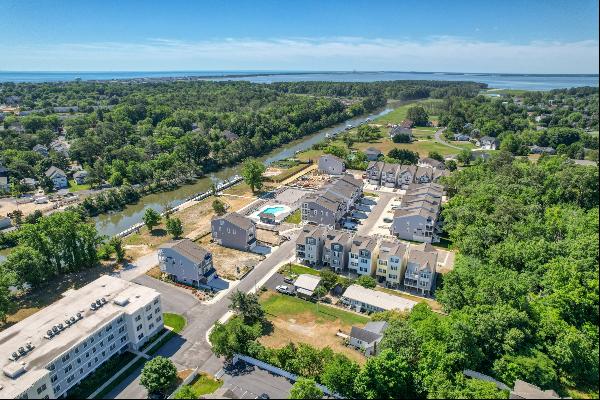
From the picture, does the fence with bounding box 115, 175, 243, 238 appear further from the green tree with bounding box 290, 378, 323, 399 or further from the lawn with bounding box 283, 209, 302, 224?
the green tree with bounding box 290, 378, 323, 399

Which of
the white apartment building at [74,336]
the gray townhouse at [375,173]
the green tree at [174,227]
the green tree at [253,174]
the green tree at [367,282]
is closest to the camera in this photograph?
the white apartment building at [74,336]

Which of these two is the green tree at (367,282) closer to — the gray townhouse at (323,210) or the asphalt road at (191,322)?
the asphalt road at (191,322)

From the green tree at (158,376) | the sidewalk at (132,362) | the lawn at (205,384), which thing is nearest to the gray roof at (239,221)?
the sidewalk at (132,362)

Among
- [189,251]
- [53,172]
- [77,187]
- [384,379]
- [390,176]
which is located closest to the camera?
[384,379]

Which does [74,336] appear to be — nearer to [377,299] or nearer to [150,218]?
[377,299]

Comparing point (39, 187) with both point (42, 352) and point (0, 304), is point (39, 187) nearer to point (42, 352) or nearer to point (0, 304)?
point (0, 304)

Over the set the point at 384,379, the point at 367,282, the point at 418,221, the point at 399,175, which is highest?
the point at 399,175

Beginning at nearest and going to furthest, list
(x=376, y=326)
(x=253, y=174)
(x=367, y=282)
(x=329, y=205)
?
(x=376, y=326) → (x=367, y=282) → (x=329, y=205) → (x=253, y=174)

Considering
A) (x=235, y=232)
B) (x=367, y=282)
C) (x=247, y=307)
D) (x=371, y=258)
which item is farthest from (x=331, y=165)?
(x=247, y=307)
